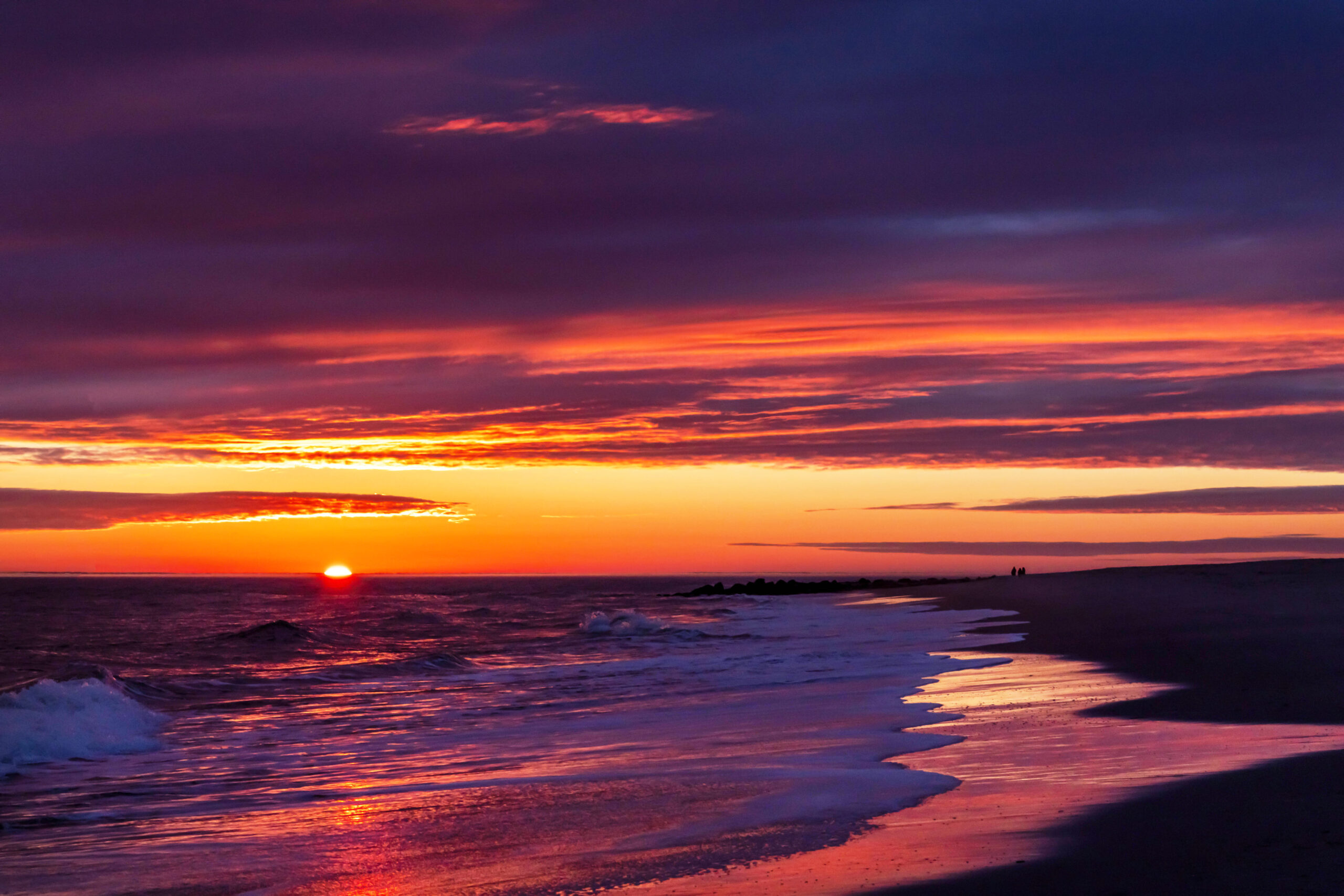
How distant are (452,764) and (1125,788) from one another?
264 inches

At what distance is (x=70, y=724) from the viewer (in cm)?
1526

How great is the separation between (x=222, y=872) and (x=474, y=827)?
1.76 metres

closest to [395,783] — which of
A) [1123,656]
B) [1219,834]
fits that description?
[1219,834]

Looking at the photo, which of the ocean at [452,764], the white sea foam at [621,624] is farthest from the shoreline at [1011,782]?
the white sea foam at [621,624]

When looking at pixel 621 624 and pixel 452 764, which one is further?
pixel 621 624

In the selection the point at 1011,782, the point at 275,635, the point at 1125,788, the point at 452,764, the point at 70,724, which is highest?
the point at 1125,788

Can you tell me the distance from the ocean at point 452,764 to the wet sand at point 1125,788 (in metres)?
0.59

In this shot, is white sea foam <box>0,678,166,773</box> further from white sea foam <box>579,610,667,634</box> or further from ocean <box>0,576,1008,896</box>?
white sea foam <box>579,610,667,634</box>

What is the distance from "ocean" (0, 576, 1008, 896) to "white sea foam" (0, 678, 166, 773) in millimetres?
44

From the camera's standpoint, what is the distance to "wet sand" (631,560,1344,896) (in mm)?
6074

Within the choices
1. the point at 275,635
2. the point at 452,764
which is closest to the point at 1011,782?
the point at 452,764

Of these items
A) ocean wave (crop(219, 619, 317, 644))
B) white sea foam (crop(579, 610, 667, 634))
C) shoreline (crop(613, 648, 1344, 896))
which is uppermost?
shoreline (crop(613, 648, 1344, 896))

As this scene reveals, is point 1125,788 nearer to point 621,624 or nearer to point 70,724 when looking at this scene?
point 70,724

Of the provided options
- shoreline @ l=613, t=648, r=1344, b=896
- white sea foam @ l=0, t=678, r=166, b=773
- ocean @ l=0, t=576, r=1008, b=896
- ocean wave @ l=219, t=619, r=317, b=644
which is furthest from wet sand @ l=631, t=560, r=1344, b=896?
ocean wave @ l=219, t=619, r=317, b=644
